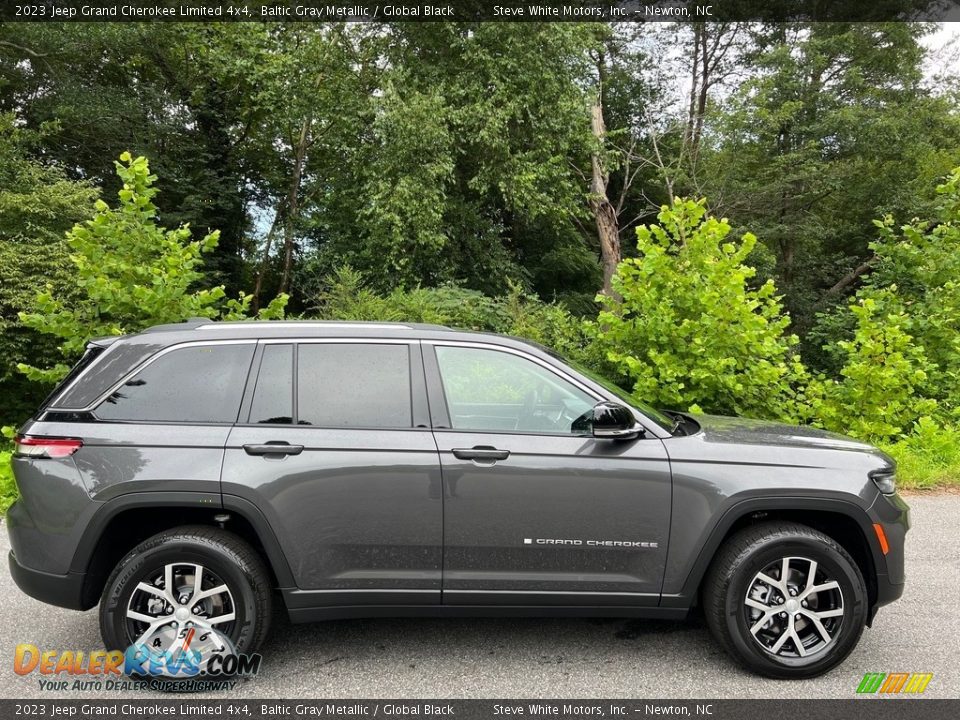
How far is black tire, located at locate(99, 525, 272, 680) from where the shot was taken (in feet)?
10.6

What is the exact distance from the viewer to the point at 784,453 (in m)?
3.42

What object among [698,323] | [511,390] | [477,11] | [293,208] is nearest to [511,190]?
[477,11]

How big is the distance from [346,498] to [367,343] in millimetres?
809

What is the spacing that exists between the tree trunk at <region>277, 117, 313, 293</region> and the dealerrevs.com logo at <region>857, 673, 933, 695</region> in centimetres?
1817

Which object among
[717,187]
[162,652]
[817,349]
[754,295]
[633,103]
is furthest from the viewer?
[633,103]

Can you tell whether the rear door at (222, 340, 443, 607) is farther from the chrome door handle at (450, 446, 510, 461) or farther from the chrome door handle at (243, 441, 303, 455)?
the chrome door handle at (450, 446, 510, 461)

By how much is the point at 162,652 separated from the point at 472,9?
15.8 m

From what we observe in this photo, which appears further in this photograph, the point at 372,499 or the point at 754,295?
the point at 754,295

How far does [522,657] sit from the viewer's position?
3537mm

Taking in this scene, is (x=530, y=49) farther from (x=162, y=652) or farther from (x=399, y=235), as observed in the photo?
(x=162, y=652)

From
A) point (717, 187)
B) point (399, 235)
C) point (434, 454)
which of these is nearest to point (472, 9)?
point (399, 235)

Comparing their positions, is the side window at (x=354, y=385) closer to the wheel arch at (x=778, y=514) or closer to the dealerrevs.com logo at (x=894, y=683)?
the wheel arch at (x=778, y=514)

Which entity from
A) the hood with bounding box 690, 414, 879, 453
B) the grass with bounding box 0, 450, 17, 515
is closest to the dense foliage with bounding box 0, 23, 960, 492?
the grass with bounding box 0, 450, 17, 515

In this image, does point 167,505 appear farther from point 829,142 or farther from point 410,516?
point 829,142
